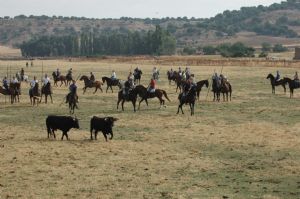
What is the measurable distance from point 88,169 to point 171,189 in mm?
3545

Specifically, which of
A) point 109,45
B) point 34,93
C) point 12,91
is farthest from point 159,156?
point 109,45

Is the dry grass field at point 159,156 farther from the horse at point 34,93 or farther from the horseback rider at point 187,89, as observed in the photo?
the horse at point 34,93

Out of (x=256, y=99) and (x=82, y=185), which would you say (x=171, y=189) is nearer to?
(x=82, y=185)

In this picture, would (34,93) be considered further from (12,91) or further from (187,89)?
(187,89)

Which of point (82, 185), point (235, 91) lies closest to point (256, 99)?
point (235, 91)

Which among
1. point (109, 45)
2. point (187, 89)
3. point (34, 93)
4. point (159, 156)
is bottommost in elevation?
point (159, 156)

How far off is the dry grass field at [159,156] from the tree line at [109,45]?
123 meters

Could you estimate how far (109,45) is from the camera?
573 ft

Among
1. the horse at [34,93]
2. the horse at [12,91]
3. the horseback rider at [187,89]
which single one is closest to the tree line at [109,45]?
the horse at [12,91]

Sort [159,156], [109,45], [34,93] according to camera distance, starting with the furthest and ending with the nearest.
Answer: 1. [109,45]
2. [34,93]
3. [159,156]

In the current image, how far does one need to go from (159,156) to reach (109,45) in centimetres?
15766

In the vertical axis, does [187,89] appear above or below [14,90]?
above

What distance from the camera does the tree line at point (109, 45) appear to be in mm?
154000

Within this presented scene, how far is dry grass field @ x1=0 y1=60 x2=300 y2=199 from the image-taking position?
14.8 metres
